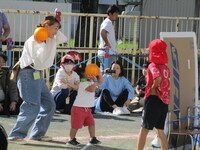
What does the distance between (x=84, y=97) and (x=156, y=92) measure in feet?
4.82

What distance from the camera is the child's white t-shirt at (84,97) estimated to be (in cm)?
745

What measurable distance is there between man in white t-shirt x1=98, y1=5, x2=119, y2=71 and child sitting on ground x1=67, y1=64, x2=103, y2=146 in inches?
151

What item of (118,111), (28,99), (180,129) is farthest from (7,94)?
(180,129)

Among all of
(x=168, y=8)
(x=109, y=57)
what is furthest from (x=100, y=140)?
(x=168, y=8)

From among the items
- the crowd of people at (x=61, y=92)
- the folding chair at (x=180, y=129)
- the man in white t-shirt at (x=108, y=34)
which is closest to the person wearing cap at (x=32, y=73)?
the crowd of people at (x=61, y=92)

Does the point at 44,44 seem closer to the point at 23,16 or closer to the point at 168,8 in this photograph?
the point at 23,16

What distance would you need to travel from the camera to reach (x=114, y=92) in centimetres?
1069

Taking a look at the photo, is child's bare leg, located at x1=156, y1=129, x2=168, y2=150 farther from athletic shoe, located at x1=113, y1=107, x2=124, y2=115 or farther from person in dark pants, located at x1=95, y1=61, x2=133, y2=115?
person in dark pants, located at x1=95, y1=61, x2=133, y2=115

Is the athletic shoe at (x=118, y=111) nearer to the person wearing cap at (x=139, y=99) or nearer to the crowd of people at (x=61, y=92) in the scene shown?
the crowd of people at (x=61, y=92)

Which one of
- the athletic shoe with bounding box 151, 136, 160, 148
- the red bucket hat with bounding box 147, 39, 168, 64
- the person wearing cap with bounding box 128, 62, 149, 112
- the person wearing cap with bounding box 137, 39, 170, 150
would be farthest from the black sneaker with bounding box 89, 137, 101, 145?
the person wearing cap with bounding box 128, 62, 149, 112

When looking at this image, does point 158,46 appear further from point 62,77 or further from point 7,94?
point 62,77

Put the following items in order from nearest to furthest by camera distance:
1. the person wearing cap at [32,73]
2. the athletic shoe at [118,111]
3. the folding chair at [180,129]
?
the folding chair at [180,129] < the person wearing cap at [32,73] < the athletic shoe at [118,111]

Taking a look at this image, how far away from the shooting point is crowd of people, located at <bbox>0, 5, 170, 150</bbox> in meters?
6.33

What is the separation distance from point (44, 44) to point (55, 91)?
11.1 feet
